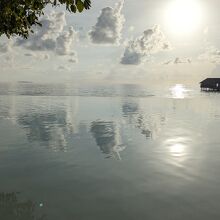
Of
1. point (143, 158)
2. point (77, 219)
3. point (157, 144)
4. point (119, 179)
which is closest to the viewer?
point (77, 219)

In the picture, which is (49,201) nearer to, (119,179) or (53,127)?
(119,179)

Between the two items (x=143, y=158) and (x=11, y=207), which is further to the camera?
(x=143, y=158)

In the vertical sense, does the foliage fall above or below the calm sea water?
above

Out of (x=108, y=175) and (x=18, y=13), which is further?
(x=108, y=175)

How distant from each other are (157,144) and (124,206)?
12185 millimetres

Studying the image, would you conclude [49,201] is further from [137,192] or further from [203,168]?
[203,168]

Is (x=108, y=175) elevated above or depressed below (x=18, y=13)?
below

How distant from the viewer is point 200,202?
13.6m

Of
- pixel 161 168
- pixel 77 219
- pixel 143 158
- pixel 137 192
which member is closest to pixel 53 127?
pixel 143 158

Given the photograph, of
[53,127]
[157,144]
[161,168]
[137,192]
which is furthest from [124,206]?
[53,127]

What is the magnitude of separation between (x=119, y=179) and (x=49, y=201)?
3.95m

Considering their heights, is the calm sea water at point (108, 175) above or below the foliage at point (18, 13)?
below

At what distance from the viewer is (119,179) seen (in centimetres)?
1647

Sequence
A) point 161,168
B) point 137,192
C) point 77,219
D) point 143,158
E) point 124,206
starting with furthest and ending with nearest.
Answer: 1. point 143,158
2. point 161,168
3. point 137,192
4. point 124,206
5. point 77,219
